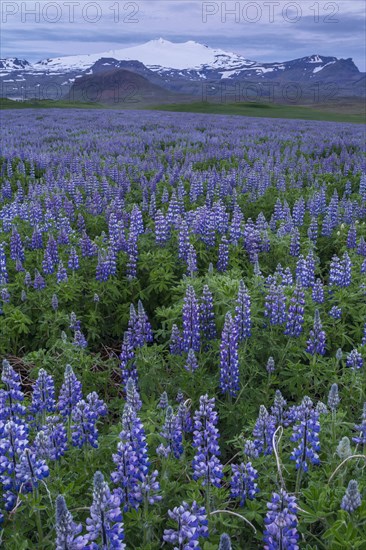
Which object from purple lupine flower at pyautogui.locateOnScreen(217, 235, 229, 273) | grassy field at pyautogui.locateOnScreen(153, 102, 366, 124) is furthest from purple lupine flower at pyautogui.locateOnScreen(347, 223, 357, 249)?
grassy field at pyautogui.locateOnScreen(153, 102, 366, 124)

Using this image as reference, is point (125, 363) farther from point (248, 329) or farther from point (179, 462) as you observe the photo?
point (179, 462)

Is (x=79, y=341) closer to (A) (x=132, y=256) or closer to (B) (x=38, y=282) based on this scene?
(B) (x=38, y=282)

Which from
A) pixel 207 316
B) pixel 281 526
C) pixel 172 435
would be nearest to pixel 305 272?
pixel 207 316

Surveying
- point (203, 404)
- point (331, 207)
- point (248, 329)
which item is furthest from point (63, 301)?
point (331, 207)

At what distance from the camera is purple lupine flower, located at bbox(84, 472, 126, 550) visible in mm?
1990

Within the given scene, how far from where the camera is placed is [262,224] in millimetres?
6926

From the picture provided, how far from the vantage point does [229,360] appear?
389cm

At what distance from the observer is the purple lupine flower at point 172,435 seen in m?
2.88

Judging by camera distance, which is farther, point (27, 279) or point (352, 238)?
A: point (352, 238)

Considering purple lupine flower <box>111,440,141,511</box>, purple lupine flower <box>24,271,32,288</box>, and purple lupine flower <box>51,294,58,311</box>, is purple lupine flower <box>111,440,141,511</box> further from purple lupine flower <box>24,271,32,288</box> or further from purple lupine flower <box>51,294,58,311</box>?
purple lupine flower <box>24,271,32,288</box>

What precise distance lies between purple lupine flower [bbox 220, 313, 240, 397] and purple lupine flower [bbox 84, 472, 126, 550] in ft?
5.95

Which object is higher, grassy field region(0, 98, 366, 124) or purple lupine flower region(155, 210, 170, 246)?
grassy field region(0, 98, 366, 124)

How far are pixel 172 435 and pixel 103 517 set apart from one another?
924 mm

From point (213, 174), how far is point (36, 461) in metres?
8.39
